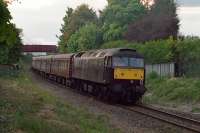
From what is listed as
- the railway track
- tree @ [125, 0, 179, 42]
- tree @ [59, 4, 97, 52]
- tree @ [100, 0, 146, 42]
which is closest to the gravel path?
the railway track

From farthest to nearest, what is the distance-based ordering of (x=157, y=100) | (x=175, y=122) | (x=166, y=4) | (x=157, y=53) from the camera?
(x=166, y=4)
(x=157, y=53)
(x=157, y=100)
(x=175, y=122)

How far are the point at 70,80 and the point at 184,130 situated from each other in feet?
84.0

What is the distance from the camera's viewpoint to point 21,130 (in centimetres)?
1477

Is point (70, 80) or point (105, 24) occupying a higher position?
point (105, 24)

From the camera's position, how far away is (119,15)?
8600 cm

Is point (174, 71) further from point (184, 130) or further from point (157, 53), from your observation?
point (184, 130)

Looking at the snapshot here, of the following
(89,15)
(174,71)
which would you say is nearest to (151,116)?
(174,71)

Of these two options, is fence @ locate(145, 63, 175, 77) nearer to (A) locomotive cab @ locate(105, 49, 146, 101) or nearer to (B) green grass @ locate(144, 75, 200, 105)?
(B) green grass @ locate(144, 75, 200, 105)

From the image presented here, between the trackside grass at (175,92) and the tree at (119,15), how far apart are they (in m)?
43.9

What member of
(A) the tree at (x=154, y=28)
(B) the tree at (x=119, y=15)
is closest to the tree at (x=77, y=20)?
(B) the tree at (x=119, y=15)

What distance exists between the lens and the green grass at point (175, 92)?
3181cm

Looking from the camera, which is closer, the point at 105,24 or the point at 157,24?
the point at 157,24

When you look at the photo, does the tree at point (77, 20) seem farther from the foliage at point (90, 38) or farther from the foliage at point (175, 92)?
the foliage at point (175, 92)

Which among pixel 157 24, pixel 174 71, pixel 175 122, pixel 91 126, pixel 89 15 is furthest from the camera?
pixel 89 15
